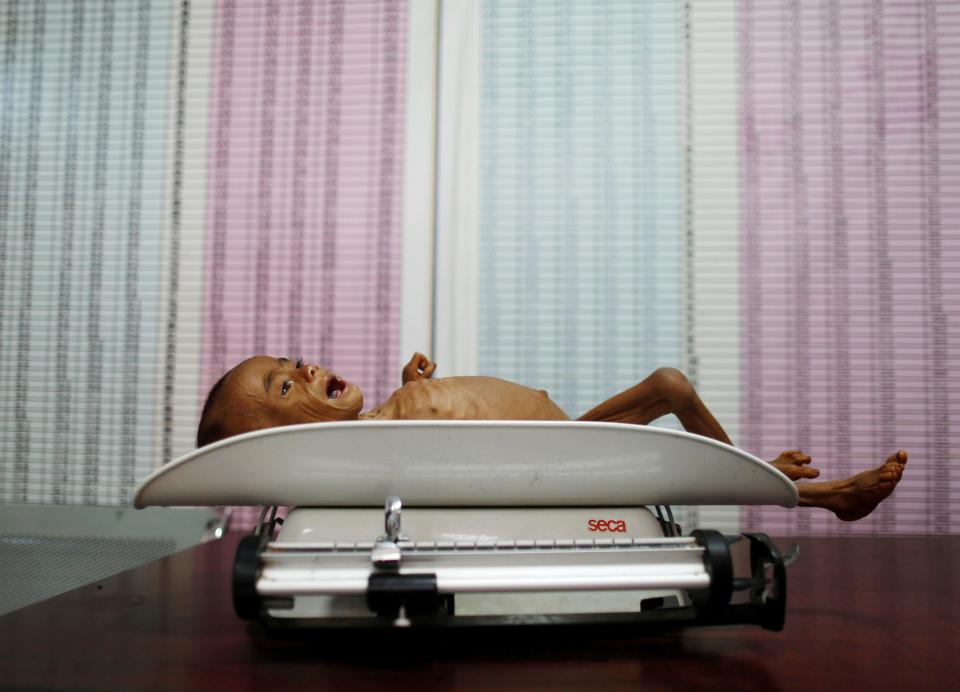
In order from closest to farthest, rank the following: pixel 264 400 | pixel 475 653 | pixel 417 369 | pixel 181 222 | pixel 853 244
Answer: pixel 475 653 < pixel 264 400 < pixel 417 369 < pixel 853 244 < pixel 181 222

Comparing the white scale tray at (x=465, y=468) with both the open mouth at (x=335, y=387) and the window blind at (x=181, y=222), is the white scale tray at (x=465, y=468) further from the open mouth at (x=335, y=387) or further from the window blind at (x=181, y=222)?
the window blind at (x=181, y=222)

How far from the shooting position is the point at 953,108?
4.65ft

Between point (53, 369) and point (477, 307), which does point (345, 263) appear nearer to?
point (477, 307)

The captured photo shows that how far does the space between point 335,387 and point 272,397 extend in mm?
95

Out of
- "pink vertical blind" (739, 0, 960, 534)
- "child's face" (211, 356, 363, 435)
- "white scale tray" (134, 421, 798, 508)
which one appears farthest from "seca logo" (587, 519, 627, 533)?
"pink vertical blind" (739, 0, 960, 534)

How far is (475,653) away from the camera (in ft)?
1.68

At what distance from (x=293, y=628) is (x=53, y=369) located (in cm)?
132

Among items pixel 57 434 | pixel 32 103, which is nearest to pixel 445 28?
pixel 32 103

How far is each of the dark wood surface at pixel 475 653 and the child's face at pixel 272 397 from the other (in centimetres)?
18

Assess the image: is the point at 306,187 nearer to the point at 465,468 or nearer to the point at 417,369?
the point at 417,369

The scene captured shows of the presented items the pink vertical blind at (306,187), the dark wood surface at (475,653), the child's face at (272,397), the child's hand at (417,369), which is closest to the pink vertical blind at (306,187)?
the pink vertical blind at (306,187)

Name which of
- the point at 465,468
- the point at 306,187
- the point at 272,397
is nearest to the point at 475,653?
the point at 465,468

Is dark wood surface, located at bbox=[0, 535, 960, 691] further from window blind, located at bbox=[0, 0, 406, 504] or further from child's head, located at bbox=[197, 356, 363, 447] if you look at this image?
window blind, located at bbox=[0, 0, 406, 504]

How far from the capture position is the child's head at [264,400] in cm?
70
